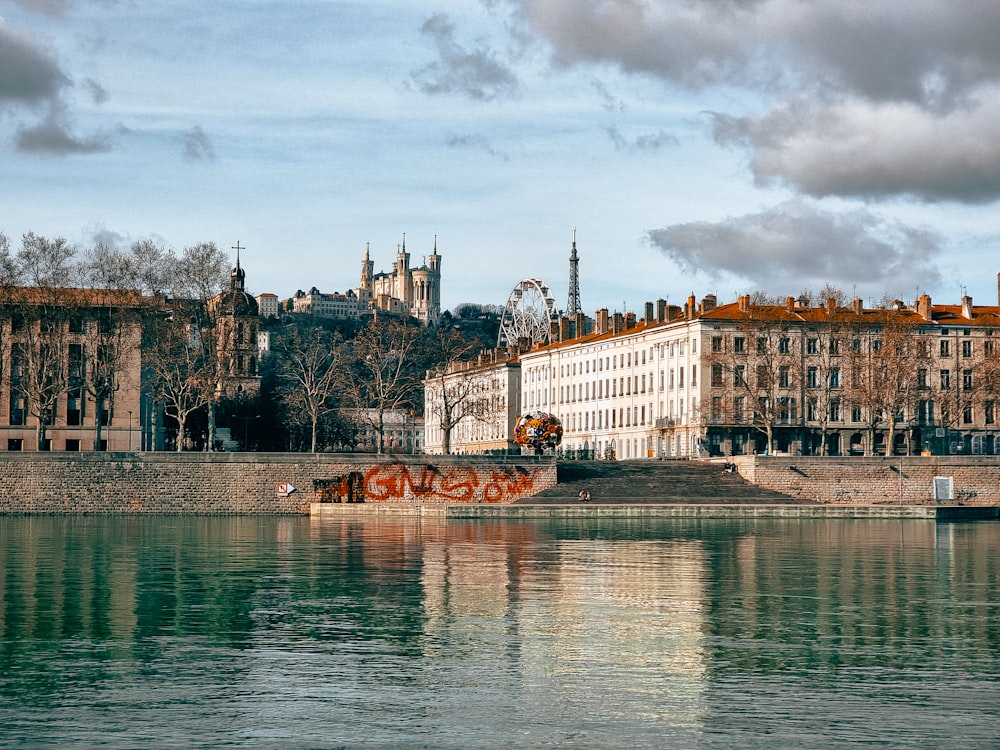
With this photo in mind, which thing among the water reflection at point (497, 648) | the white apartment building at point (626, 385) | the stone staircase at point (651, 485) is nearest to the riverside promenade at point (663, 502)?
the stone staircase at point (651, 485)

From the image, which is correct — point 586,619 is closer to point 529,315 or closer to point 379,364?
point 379,364

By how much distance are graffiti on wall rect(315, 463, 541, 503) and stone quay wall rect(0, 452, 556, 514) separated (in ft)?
0.19

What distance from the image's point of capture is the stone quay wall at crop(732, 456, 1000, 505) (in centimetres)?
9188

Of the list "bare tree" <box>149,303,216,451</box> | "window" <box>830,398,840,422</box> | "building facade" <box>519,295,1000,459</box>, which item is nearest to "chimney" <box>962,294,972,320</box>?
"building facade" <box>519,295,1000,459</box>

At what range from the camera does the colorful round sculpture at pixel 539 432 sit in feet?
314

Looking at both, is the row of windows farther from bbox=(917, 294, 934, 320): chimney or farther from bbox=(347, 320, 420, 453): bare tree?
bbox=(347, 320, 420, 453): bare tree

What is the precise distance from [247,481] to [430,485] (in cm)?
1061

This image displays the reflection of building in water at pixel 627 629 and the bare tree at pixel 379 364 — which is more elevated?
the bare tree at pixel 379 364

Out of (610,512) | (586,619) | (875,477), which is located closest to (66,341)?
(610,512)

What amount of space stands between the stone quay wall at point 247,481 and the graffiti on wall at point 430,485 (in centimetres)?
6

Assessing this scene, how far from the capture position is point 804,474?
92125 millimetres

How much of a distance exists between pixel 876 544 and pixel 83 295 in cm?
5337

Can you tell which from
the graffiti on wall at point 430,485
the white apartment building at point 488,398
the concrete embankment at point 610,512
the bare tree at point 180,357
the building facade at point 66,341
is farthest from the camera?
the white apartment building at point 488,398

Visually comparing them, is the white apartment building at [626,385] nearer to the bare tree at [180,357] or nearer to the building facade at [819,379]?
the building facade at [819,379]
